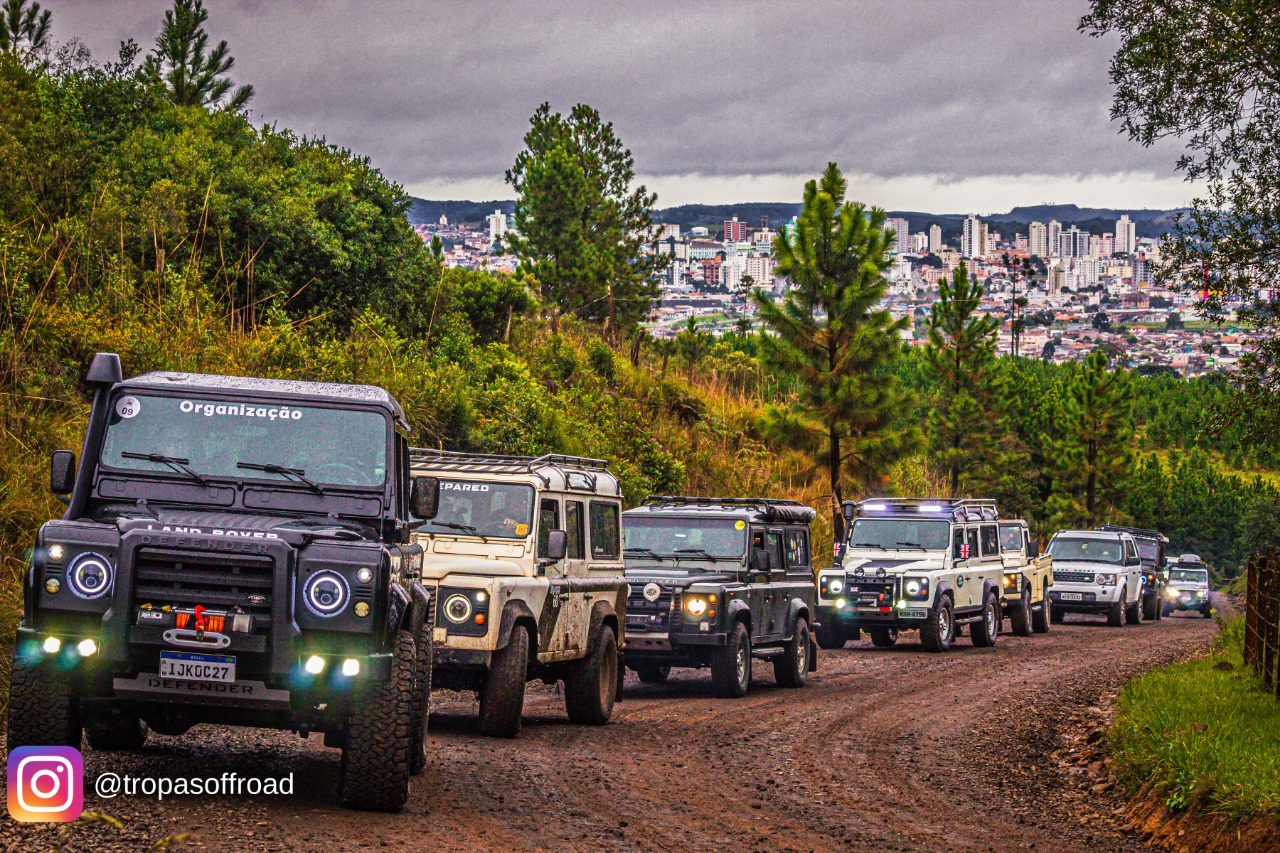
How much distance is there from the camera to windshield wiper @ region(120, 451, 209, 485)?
8562 millimetres

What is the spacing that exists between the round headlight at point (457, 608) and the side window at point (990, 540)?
57.5 ft

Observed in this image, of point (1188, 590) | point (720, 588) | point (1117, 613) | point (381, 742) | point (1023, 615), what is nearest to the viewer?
Answer: point (381, 742)

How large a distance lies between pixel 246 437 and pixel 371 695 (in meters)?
1.95

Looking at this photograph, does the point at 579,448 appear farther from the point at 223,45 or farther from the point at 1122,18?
the point at 223,45

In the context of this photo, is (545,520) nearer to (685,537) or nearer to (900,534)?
(685,537)

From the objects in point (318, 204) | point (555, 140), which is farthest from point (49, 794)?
point (555, 140)

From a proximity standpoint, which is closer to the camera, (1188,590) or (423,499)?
(423,499)

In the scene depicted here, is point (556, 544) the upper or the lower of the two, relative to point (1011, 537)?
upper

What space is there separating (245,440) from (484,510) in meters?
4.32

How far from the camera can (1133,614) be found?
37438mm

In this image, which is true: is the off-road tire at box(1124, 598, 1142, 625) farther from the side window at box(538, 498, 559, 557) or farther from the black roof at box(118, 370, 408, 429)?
the black roof at box(118, 370, 408, 429)

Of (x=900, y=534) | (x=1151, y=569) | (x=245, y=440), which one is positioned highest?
(x=245, y=440)

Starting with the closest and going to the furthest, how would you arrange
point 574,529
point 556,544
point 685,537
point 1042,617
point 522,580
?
1. point 556,544
2. point 522,580
3. point 574,529
4. point 685,537
5. point 1042,617

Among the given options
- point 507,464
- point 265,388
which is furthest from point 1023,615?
point 265,388
